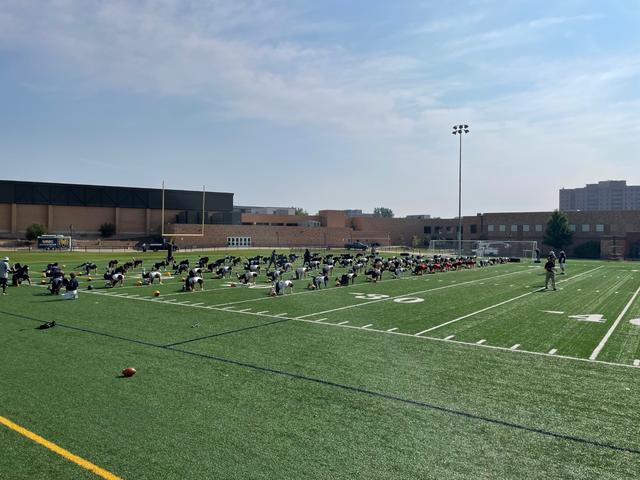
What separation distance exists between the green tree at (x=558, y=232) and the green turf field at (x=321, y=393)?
61.2m

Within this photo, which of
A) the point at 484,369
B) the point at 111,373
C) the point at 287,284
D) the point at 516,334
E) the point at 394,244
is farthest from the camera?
the point at 394,244

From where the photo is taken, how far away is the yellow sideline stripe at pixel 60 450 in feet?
17.1

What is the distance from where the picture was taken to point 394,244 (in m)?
95.6

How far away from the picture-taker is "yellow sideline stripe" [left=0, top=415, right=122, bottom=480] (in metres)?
5.22

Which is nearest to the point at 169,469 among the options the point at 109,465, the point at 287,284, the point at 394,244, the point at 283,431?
the point at 109,465

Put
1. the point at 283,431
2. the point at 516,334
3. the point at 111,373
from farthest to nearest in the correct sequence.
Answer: the point at 516,334, the point at 111,373, the point at 283,431

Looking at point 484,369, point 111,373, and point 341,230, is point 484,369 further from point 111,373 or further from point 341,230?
point 341,230

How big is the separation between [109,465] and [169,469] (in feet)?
2.22

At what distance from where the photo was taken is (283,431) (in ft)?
20.8

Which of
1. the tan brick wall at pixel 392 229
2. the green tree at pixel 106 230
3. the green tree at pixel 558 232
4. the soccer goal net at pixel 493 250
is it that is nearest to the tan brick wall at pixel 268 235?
the tan brick wall at pixel 392 229

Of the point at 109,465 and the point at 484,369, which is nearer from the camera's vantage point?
the point at 109,465

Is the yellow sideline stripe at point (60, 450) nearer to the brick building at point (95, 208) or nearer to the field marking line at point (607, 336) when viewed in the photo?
the field marking line at point (607, 336)

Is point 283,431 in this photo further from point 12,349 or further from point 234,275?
point 234,275

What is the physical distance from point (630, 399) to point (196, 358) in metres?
7.51
